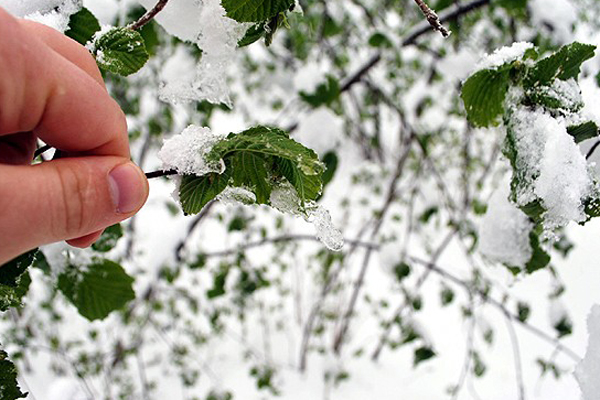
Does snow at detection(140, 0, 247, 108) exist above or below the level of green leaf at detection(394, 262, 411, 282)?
below

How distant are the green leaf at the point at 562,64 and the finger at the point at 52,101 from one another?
0.38 m

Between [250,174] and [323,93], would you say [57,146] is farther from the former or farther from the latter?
[323,93]

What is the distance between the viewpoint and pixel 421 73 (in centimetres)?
241

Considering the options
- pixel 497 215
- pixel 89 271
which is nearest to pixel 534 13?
pixel 497 215

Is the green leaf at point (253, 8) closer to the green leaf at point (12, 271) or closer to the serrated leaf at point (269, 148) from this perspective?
the serrated leaf at point (269, 148)

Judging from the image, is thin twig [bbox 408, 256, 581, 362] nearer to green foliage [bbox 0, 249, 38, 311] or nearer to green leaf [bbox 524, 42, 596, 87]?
green leaf [bbox 524, 42, 596, 87]

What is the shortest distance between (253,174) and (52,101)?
0.50 feet

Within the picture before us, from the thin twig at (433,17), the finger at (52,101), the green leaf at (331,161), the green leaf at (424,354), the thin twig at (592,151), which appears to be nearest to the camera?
the finger at (52,101)

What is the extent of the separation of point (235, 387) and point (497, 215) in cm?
191

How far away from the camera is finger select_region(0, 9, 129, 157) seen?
0.26m

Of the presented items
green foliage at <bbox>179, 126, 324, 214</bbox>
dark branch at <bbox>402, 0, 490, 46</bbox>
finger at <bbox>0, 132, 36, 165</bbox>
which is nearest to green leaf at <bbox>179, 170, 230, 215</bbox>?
green foliage at <bbox>179, 126, 324, 214</bbox>

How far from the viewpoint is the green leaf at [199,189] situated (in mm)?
361

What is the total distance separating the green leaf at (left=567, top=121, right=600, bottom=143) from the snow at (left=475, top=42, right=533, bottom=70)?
9 centimetres

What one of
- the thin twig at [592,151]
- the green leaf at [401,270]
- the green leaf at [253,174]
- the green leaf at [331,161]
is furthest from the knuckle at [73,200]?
the green leaf at [401,270]
